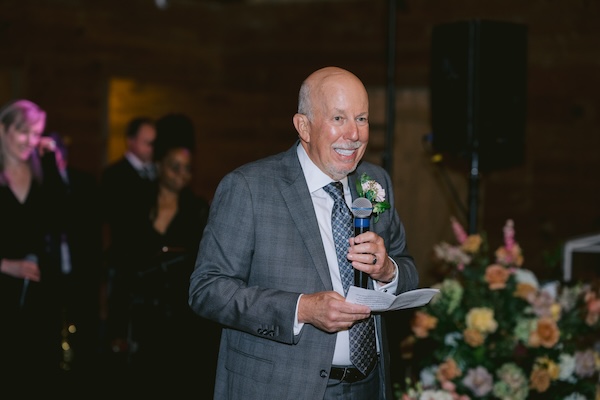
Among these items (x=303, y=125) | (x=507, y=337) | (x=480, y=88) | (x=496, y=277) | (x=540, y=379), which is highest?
(x=480, y=88)

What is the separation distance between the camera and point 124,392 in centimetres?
504

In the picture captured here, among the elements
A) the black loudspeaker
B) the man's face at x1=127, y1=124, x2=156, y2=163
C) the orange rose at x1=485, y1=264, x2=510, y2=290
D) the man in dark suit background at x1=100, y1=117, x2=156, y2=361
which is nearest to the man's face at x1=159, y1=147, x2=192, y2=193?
the man in dark suit background at x1=100, y1=117, x2=156, y2=361

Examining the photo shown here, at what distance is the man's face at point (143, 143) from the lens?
582 centimetres

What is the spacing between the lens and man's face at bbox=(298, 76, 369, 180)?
227 cm

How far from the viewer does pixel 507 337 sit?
10.3 ft

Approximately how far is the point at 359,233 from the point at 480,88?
2.80 meters

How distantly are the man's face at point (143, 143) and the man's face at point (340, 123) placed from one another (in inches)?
144

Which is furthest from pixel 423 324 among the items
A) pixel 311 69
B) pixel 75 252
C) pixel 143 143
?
pixel 311 69

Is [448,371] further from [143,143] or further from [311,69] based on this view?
[311,69]

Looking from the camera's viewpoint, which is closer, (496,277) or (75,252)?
(496,277)

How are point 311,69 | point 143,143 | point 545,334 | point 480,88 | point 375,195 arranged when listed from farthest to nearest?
1. point 311,69
2. point 143,143
3. point 480,88
4. point 545,334
5. point 375,195

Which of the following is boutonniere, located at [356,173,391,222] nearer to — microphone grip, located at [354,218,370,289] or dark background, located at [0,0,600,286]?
microphone grip, located at [354,218,370,289]

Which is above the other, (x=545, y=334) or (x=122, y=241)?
(x=122, y=241)

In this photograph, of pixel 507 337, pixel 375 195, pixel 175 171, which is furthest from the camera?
pixel 175 171
